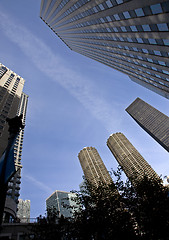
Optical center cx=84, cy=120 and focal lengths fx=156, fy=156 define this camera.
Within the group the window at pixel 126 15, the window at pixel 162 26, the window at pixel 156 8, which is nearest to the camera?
the window at pixel 156 8

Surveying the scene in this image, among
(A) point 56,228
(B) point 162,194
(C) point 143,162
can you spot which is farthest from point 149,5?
(C) point 143,162

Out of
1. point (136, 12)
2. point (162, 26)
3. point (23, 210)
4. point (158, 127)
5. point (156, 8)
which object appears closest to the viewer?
point (156, 8)

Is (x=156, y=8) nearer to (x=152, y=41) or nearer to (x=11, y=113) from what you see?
(x=152, y=41)

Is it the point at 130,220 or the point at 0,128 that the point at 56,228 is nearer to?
the point at 130,220

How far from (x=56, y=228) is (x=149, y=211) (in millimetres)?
10729

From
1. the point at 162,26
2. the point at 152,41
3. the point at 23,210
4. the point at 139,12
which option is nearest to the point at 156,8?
the point at 162,26

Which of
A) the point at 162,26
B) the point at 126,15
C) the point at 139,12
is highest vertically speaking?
the point at 126,15

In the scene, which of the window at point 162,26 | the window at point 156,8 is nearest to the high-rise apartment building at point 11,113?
the window at point 162,26

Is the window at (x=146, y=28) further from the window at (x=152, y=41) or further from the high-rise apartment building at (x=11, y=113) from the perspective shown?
the high-rise apartment building at (x=11, y=113)

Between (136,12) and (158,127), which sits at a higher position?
(158,127)

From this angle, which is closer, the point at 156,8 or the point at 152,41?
the point at 156,8

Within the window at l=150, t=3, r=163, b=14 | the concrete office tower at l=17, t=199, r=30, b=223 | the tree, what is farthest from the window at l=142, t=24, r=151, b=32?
the concrete office tower at l=17, t=199, r=30, b=223

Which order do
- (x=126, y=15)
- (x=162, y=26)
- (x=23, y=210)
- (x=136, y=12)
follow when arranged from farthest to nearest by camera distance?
(x=23, y=210) → (x=126, y=15) → (x=136, y=12) → (x=162, y=26)

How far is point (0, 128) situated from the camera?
53.1 metres
